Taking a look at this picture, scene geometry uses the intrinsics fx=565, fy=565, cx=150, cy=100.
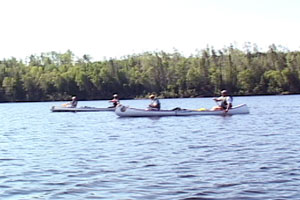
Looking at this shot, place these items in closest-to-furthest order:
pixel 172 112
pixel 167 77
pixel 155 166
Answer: pixel 155 166 → pixel 172 112 → pixel 167 77

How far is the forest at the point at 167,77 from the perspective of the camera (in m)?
125

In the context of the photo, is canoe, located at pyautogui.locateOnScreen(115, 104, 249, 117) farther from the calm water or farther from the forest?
the forest

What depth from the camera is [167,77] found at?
137 meters

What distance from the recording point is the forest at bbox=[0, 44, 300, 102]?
125 metres

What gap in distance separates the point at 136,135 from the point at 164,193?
14488 millimetres

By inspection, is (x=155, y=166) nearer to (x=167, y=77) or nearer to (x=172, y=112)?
(x=172, y=112)

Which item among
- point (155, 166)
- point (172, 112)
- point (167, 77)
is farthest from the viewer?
point (167, 77)

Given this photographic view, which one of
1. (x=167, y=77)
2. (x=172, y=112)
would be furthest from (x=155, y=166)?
(x=167, y=77)

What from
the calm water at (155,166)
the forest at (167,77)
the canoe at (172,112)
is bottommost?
the calm water at (155,166)

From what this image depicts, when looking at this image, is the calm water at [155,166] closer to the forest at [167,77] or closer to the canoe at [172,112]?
the canoe at [172,112]

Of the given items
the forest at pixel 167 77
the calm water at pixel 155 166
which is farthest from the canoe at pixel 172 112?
the forest at pixel 167 77

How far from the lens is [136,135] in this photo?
1096 inches

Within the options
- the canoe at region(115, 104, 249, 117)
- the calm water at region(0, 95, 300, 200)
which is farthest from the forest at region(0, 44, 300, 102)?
the calm water at region(0, 95, 300, 200)

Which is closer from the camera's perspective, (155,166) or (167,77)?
(155,166)
